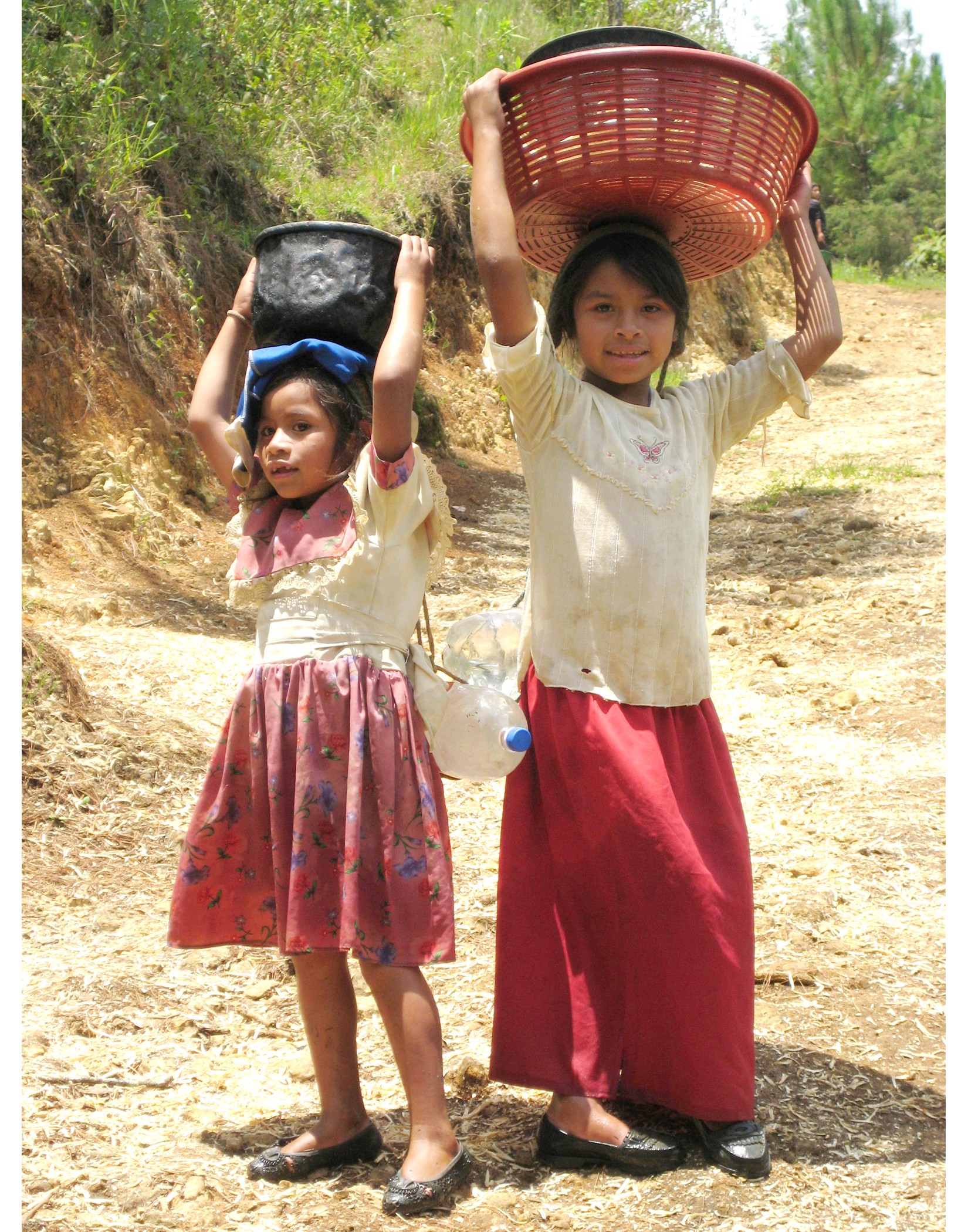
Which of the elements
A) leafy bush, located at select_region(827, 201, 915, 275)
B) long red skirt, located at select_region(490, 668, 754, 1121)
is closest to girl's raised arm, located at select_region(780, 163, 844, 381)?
long red skirt, located at select_region(490, 668, 754, 1121)

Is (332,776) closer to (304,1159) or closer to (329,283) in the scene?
(304,1159)

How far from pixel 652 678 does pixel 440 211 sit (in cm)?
935

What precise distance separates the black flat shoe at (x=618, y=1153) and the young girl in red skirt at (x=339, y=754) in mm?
224

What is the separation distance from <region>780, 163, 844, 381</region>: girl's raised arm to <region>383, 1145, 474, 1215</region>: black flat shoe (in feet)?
5.35

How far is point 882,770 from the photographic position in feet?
14.4

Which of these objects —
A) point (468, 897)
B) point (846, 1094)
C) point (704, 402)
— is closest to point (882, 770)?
point (468, 897)

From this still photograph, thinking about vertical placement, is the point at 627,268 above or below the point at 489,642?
above

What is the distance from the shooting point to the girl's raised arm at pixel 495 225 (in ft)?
6.63

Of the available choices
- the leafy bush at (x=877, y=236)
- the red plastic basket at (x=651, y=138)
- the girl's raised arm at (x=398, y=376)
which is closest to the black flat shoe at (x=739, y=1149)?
the girl's raised arm at (x=398, y=376)

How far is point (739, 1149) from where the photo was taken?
6.90 ft

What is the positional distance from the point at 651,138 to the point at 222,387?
941 millimetres

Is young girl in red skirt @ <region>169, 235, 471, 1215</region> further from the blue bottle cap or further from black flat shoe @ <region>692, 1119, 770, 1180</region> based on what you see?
black flat shoe @ <region>692, 1119, 770, 1180</region>

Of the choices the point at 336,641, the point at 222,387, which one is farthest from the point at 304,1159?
the point at 222,387

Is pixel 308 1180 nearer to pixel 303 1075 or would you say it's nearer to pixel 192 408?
pixel 303 1075
